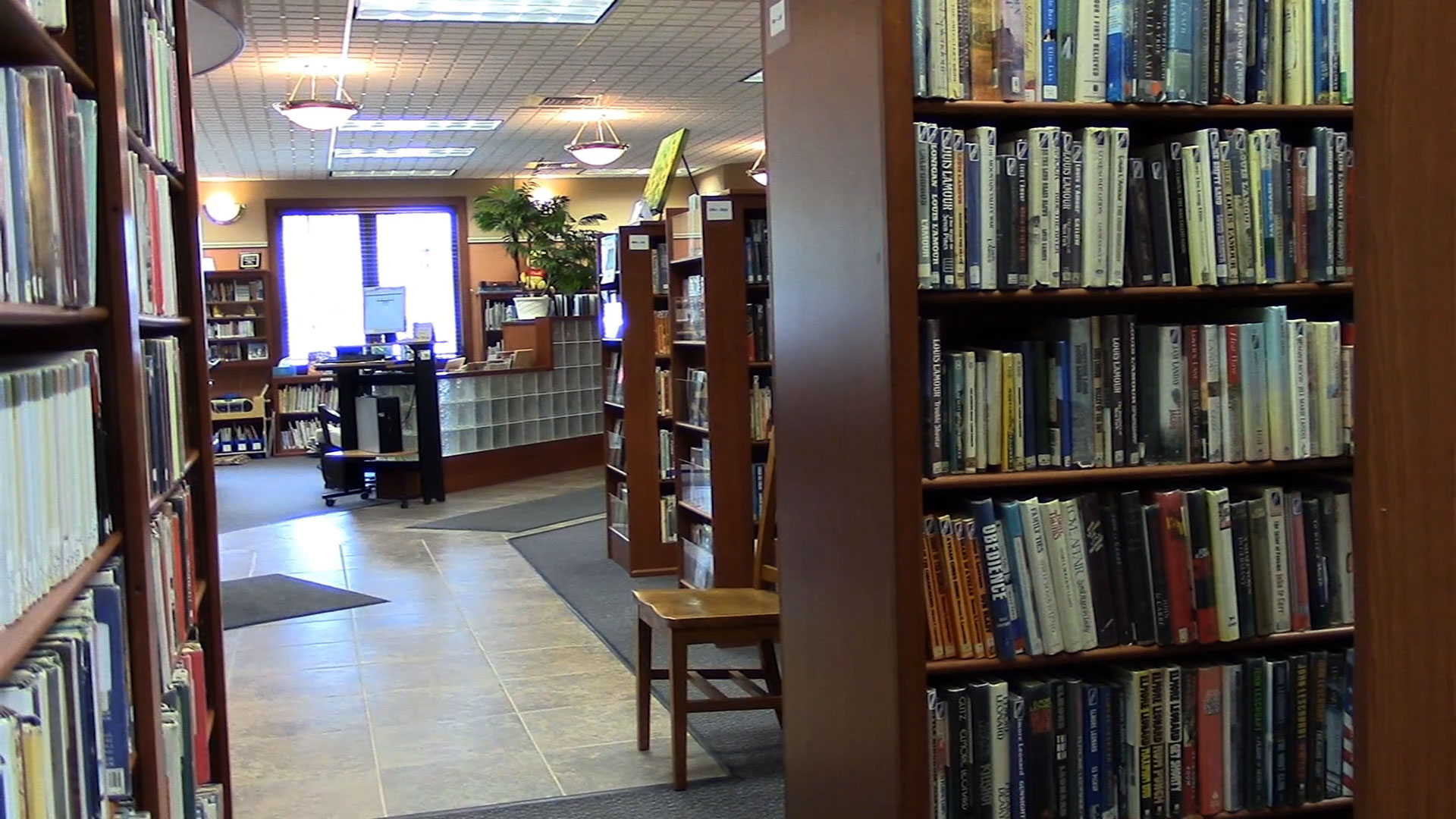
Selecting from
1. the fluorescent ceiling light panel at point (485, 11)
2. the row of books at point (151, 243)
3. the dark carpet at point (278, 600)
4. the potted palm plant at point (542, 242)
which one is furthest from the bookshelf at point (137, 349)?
the potted palm plant at point (542, 242)

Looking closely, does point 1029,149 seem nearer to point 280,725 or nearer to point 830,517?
point 830,517

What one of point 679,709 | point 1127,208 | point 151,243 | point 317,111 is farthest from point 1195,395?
point 317,111

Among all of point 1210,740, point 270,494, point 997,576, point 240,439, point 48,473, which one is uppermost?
point 48,473

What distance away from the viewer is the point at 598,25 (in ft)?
24.7

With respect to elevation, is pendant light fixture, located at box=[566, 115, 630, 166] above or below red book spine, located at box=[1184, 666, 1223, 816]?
above

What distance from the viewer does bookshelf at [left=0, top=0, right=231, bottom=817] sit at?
1.52 metres

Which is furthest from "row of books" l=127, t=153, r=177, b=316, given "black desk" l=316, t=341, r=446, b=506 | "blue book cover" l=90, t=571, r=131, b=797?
"black desk" l=316, t=341, r=446, b=506

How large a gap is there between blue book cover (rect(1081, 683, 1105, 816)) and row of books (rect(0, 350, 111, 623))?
1.76m

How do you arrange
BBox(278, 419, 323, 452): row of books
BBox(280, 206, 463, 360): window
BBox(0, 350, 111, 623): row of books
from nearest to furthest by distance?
BBox(0, 350, 111, 623): row of books < BBox(278, 419, 323, 452): row of books < BBox(280, 206, 463, 360): window

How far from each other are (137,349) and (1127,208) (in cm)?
176

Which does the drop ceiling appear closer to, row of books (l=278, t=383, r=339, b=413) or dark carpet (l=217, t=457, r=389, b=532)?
row of books (l=278, t=383, r=339, b=413)

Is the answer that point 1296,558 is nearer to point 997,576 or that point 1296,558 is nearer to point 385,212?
point 997,576

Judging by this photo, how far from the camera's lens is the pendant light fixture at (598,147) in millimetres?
11086

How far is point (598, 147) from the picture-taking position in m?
11.0
